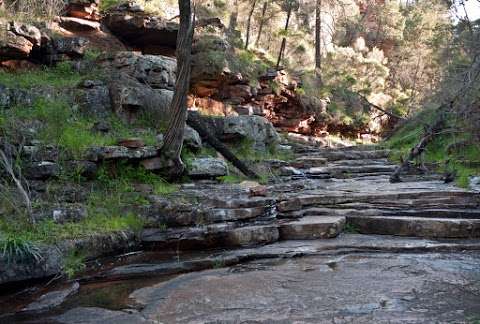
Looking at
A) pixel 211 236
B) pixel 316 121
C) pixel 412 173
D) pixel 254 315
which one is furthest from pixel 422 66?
pixel 254 315

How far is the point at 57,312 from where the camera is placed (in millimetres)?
3164

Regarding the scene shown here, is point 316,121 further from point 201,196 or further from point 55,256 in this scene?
point 55,256

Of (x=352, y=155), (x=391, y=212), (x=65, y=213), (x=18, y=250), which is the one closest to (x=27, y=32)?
(x=65, y=213)

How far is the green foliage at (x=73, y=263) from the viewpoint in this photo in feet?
13.0

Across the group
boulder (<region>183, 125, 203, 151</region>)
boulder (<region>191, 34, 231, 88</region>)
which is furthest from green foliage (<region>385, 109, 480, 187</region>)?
boulder (<region>191, 34, 231, 88</region>)

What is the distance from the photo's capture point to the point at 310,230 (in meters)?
5.19

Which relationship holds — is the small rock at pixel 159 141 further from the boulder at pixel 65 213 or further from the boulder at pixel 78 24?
the boulder at pixel 78 24

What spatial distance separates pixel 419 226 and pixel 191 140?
424 centimetres

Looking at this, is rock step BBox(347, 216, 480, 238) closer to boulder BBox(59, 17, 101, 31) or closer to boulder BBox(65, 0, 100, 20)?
boulder BBox(59, 17, 101, 31)

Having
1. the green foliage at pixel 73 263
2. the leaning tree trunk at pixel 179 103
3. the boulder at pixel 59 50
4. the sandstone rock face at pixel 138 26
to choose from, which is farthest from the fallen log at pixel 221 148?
the sandstone rock face at pixel 138 26

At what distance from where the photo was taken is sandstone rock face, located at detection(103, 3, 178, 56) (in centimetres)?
1248

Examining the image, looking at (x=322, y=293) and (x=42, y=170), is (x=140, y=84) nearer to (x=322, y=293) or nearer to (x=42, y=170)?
(x=42, y=170)

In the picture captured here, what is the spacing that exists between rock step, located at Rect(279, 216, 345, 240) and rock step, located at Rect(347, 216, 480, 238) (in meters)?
0.40

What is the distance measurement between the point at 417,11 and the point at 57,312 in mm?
29176
